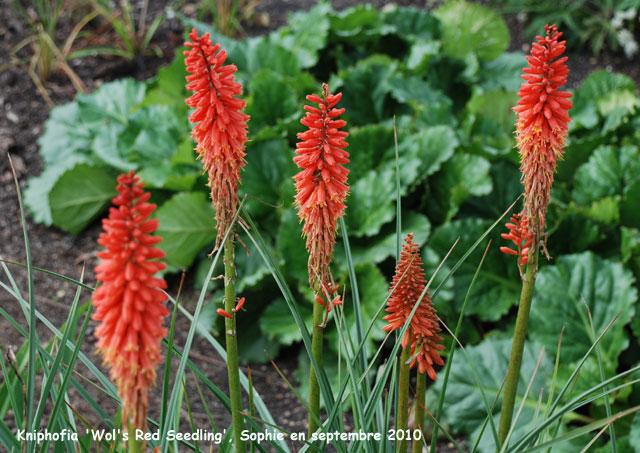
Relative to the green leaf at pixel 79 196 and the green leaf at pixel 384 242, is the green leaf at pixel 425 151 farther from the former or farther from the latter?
the green leaf at pixel 79 196

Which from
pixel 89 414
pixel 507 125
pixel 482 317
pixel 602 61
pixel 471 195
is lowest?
pixel 89 414

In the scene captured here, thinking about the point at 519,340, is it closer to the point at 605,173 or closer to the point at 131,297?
the point at 131,297

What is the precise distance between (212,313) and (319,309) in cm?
293

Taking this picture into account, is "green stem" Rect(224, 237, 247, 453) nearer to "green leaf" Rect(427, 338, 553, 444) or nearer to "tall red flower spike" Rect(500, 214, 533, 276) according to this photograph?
"tall red flower spike" Rect(500, 214, 533, 276)

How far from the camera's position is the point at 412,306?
6.70 feet

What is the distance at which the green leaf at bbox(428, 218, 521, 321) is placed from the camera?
14.6ft

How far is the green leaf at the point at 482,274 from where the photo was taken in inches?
176

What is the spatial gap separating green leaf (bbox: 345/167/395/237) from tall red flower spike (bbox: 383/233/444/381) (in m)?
2.42

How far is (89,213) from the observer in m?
5.88

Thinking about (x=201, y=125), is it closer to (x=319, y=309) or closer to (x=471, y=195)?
(x=319, y=309)

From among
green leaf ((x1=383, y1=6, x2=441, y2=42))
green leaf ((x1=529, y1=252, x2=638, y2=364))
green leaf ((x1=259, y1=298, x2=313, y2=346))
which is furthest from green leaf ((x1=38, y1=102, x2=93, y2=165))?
green leaf ((x1=529, y1=252, x2=638, y2=364))

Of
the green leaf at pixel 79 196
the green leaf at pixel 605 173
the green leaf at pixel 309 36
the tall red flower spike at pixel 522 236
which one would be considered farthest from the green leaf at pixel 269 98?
the tall red flower spike at pixel 522 236

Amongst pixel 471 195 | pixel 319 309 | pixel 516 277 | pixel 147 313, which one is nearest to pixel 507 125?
pixel 471 195

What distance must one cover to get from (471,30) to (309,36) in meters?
1.65
